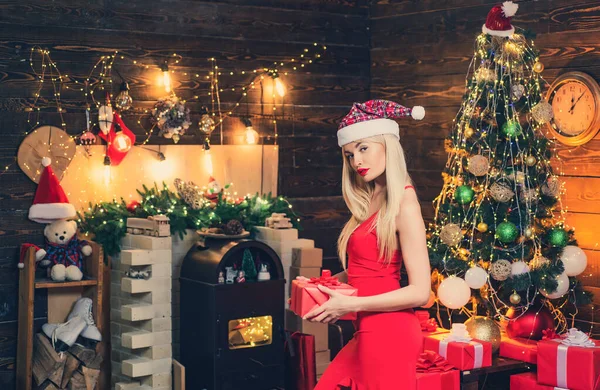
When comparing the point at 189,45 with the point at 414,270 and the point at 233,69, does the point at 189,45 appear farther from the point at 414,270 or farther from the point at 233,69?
the point at 414,270

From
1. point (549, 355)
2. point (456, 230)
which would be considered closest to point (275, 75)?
point (456, 230)

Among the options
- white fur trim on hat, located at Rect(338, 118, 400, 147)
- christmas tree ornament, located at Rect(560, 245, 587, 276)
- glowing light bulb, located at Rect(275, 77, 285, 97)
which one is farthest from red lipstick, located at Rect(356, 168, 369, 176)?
glowing light bulb, located at Rect(275, 77, 285, 97)

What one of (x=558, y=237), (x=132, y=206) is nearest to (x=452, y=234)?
(x=558, y=237)

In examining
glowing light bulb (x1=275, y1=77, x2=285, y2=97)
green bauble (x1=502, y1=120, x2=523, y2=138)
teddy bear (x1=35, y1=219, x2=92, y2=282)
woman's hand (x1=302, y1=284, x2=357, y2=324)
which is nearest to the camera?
woman's hand (x1=302, y1=284, x2=357, y2=324)

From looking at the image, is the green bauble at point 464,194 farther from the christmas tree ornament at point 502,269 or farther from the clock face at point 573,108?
the clock face at point 573,108

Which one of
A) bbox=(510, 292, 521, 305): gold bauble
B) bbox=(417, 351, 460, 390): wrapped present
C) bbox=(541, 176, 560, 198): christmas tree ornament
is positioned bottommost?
bbox=(417, 351, 460, 390): wrapped present

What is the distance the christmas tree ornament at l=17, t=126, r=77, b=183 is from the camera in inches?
206

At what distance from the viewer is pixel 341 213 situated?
6.62m

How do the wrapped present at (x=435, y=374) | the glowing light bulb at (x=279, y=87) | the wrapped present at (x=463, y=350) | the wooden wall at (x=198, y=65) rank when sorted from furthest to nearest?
the glowing light bulb at (x=279, y=87)
the wooden wall at (x=198, y=65)
the wrapped present at (x=463, y=350)
the wrapped present at (x=435, y=374)

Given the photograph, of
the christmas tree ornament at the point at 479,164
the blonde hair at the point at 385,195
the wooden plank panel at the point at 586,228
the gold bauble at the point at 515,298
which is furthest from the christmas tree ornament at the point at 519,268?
the blonde hair at the point at 385,195

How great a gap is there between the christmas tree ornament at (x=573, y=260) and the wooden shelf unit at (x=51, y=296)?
8.27ft

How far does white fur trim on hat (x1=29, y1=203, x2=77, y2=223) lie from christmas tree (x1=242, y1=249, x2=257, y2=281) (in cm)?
102

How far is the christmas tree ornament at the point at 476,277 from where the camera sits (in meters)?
4.83

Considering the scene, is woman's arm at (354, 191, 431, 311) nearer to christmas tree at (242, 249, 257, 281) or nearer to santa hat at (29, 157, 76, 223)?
christmas tree at (242, 249, 257, 281)
